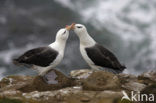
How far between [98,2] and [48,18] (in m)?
4.44

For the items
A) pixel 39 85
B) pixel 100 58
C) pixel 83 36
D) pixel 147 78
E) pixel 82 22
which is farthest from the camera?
pixel 82 22

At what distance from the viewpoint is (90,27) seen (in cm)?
2802

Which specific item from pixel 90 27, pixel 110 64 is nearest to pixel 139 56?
pixel 90 27

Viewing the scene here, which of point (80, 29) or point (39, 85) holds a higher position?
A: point (80, 29)

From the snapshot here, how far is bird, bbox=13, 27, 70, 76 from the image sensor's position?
1364 cm

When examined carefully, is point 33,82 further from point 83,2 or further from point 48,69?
point 83,2

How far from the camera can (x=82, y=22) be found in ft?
93.6

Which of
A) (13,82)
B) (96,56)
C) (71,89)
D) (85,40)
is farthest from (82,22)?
(71,89)

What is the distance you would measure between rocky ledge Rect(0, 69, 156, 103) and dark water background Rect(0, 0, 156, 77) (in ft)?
32.1

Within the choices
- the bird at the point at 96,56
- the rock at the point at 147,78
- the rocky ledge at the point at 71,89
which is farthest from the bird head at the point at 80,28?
the rock at the point at 147,78

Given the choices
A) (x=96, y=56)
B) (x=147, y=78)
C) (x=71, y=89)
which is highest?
(x=96, y=56)

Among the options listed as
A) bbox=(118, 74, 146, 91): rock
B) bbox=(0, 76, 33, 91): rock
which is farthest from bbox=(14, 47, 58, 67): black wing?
bbox=(118, 74, 146, 91): rock

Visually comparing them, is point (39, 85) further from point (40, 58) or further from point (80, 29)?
point (80, 29)

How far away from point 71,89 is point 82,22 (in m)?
15.7
